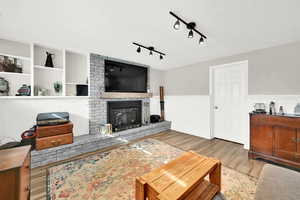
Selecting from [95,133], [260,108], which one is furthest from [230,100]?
[95,133]

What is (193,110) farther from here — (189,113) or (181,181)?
(181,181)

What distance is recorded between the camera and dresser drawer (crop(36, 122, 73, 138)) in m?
2.25

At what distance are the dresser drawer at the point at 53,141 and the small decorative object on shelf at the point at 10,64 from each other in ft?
4.77

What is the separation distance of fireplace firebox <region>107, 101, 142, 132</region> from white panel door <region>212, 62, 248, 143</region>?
236 centimetres

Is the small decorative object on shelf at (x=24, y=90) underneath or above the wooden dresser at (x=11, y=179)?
above

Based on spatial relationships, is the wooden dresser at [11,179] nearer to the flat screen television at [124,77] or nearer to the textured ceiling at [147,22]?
the textured ceiling at [147,22]

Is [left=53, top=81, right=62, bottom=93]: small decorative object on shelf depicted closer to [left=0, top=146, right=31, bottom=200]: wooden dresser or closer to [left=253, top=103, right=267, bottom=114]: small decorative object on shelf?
[left=0, top=146, right=31, bottom=200]: wooden dresser

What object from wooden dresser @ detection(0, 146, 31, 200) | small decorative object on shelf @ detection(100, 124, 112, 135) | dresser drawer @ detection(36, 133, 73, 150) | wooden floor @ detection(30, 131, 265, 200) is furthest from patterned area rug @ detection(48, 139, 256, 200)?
wooden dresser @ detection(0, 146, 31, 200)

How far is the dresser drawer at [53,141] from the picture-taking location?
2.23m

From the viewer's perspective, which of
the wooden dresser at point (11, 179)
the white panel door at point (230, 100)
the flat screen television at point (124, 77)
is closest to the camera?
the wooden dresser at point (11, 179)

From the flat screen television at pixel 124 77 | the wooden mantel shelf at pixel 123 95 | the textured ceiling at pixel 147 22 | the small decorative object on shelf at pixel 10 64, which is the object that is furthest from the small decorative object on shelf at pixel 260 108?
the small decorative object on shelf at pixel 10 64

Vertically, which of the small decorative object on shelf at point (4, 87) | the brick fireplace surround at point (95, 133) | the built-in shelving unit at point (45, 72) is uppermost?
the built-in shelving unit at point (45, 72)

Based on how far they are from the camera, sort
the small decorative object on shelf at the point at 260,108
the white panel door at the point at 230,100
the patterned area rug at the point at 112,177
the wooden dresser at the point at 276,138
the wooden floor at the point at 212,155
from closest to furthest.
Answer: the patterned area rug at the point at 112,177, the wooden floor at the point at 212,155, the wooden dresser at the point at 276,138, the small decorative object on shelf at the point at 260,108, the white panel door at the point at 230,100

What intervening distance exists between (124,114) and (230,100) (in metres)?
3.01
